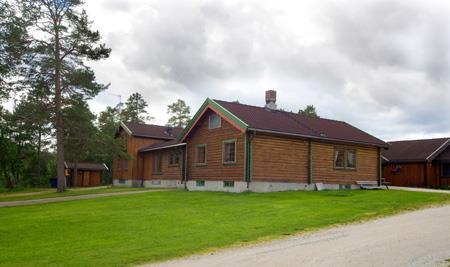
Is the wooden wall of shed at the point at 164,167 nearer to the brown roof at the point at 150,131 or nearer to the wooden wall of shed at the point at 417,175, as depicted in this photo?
the brown roof at the point at 150,131

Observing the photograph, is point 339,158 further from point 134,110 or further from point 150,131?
point 134,110

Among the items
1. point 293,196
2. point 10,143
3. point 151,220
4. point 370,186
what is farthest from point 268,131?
point 10,143

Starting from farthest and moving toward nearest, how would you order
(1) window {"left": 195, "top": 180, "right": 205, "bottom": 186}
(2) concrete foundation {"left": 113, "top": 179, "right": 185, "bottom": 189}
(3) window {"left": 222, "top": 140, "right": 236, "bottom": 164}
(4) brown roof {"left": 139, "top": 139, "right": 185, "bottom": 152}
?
(2) concrete foundation {"left": 113, "top": 179, "right": 185, "bottom": 189} < (4) brown roof {"left": 139, "top": 139, "right": 185, "bottom": 152} < (1) window {"left": 195, "top": 180, "right": 205, "bottom": 186} < (3) window {"left": 222, "top": 140, "right": 236, "bottom": 164}

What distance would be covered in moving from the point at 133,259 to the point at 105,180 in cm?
5197

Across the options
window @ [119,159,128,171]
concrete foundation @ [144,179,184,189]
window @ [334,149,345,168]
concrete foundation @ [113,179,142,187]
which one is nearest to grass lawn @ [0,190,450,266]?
window @ [334,149,345,168]

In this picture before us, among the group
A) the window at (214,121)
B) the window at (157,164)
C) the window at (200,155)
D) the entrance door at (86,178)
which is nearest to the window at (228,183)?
the window at (200,155)

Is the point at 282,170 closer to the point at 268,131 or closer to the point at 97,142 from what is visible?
the point at 268,131

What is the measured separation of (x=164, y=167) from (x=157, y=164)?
1.73m

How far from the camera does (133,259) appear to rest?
9594mm

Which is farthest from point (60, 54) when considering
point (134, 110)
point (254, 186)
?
point (134, 110)

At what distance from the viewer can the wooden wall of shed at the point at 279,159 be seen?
23812mm

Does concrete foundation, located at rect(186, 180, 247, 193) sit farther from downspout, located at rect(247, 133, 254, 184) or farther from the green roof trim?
the green roof trim

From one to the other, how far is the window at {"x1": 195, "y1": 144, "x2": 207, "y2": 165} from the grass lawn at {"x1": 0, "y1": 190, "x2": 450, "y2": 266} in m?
6.32

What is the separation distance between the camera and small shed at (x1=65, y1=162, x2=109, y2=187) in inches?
2076
